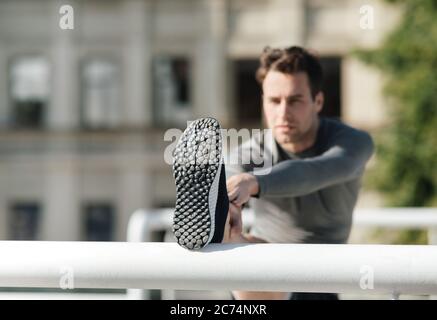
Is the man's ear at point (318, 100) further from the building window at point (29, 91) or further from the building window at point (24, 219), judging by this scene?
the building window at point (29, 91)

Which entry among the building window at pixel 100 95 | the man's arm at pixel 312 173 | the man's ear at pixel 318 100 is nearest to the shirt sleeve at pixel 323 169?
the man's arm at pixel 312 173

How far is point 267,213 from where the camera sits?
2.51 metres

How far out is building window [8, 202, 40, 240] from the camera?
17.5 meters

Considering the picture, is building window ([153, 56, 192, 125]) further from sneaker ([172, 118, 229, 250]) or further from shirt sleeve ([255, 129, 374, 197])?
sneaker ([172, 118, 229, 250])

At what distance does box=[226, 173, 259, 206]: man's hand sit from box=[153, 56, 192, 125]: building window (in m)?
15.7

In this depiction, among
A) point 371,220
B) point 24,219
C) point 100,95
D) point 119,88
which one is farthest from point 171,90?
point 371,220

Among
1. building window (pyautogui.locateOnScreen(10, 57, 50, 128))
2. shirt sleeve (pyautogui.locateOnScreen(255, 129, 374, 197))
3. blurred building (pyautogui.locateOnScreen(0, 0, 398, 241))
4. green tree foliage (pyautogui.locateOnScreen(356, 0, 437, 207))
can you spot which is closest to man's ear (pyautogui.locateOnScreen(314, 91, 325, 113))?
shirt sleeve (pyautogui.locateOnScreen(255, 129, 374, 197))

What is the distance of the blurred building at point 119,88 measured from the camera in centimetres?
1748

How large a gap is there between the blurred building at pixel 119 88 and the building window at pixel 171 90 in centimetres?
2

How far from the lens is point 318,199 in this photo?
2455mm

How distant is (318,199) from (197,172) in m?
0.97

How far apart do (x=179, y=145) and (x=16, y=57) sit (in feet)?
56.7
